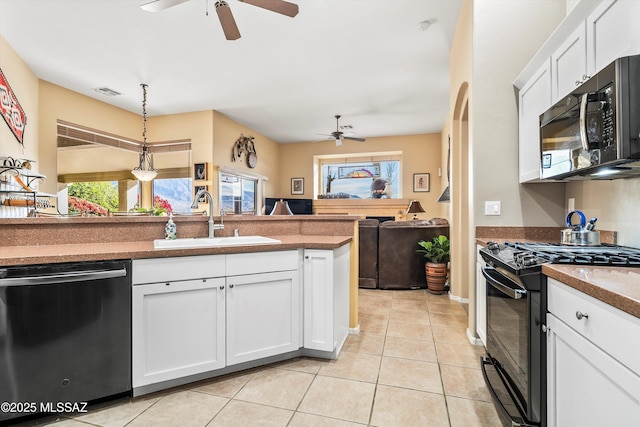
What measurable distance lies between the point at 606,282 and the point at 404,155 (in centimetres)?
687

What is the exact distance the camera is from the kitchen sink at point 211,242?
202 cm

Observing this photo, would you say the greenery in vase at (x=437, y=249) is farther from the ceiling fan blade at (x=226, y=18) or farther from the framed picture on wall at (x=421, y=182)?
the framed picture on wall at (x=421, y=182)

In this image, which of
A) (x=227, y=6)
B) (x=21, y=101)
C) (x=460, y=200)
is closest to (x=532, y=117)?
(x=460, y=200)

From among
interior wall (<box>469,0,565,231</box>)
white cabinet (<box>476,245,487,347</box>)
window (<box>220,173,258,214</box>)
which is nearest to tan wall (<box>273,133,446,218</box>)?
window (<box>220,173,258,214</box>)

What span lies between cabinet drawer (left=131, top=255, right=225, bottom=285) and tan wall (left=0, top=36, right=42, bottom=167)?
3.07 meters

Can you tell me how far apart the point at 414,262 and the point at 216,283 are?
3.10 m

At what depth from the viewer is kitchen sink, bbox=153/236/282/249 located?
202 cm

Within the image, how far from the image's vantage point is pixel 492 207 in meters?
2.43

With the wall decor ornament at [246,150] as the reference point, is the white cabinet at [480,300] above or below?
below

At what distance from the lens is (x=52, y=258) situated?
153 centimetres

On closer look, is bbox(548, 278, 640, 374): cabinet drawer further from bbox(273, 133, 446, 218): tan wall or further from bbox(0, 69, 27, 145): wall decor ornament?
bbox(273, 133, 446, 218): tan wall

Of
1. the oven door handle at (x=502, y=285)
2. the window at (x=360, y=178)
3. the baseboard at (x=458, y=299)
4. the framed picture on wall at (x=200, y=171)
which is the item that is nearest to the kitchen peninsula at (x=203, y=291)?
the oven door handle at (x=502, y=285)

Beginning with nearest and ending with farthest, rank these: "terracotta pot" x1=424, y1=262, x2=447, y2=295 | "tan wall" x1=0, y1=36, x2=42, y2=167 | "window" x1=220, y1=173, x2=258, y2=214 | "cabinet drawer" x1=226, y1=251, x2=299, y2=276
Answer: "cabinet drawer" x1=226, y1=251, x2=299, y2=276, "tan wall" x1=0, y1=36, x2=42, y2=167, "terracotta pot" x1=424, y1=262, x2=447, y2=295, "window" x1=220, y1=173, x2=258, y2=214

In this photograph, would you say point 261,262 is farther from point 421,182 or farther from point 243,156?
point 421,182
